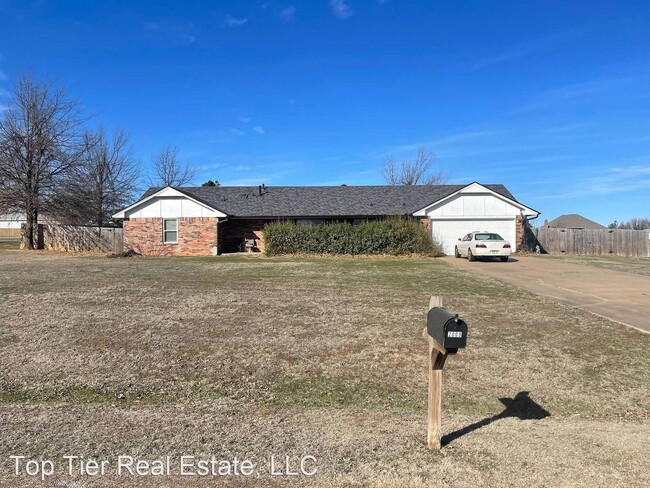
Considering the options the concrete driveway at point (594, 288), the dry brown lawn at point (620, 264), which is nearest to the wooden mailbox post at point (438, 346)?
the concrete driveway at point (594, 288)

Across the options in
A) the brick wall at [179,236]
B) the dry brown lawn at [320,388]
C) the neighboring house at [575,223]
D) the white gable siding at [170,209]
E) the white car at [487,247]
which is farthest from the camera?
the neighboring house at [575,223]

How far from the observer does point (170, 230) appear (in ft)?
85.9

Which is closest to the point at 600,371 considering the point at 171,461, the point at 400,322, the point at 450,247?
the point at 400,322

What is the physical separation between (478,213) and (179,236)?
17.4m

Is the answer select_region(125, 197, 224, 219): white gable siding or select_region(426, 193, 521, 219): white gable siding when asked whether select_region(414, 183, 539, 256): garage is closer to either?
select_region(426, 193, 521, 219): white gable siding

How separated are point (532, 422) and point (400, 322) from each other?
3.55 meters

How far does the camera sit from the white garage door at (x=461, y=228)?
2631 cm

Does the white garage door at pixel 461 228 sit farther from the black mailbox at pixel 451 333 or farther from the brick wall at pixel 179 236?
the black mailbox at pixel 451 333

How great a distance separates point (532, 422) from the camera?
4.34 meters

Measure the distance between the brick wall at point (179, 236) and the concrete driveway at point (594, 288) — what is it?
51.3 ft

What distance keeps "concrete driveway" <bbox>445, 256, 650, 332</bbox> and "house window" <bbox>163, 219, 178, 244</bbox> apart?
17.4 m

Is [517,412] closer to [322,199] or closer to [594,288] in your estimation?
[594,288]

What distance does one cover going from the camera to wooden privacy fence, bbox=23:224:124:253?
27.4m

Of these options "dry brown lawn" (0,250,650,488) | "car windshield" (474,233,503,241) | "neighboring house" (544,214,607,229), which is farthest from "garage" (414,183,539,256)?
"neighboring house" (544,214,607,229)
